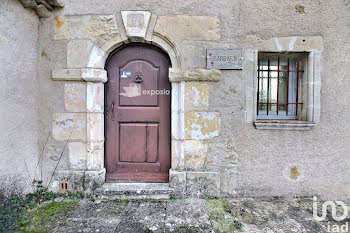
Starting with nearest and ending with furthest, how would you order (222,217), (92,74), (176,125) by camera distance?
(222,217) < (92,74) < (176,125)

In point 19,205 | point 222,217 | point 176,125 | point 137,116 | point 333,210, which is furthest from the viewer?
point 137,116

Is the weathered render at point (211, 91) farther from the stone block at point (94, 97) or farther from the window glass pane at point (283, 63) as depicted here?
the window glass pane at point (283, 63)

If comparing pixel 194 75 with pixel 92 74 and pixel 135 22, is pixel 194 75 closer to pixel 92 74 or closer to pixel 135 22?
pixel 135 22

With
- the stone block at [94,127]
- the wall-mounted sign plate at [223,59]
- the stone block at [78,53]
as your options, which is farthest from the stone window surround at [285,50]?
the stone block at [78,53]

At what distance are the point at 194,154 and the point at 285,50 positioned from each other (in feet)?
6.22

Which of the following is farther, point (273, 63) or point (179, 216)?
point (273, 63)

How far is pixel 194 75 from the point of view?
2553mm

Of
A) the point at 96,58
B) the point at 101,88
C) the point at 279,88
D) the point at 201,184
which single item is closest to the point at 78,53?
the point at 96,58

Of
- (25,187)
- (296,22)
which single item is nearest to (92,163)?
(25,187)

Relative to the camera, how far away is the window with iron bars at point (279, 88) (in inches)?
110

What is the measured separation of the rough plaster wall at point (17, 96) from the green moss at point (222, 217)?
2.44 metres

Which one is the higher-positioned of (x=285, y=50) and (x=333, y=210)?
(x=285, y=50)

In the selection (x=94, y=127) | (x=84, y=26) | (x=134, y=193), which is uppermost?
(x=84, y=26)

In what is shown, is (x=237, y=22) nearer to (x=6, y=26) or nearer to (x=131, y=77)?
(x=131, y=77)
